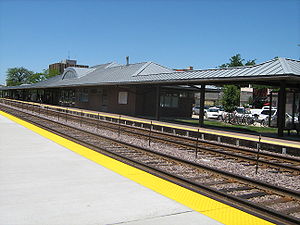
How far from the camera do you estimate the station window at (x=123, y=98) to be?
3008 centimetres

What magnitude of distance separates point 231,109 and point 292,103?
35.9 m

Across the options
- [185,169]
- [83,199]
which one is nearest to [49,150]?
[185,169]

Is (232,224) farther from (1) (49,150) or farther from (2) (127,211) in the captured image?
(1) (49,150)

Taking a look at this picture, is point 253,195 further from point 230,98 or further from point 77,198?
point 230,98

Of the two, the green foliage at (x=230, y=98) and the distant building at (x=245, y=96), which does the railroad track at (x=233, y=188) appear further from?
the distant building at (x=245, y=96)

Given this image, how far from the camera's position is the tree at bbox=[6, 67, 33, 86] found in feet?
480

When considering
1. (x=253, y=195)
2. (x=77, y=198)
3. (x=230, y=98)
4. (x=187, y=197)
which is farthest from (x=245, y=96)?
(x=77, y=198)

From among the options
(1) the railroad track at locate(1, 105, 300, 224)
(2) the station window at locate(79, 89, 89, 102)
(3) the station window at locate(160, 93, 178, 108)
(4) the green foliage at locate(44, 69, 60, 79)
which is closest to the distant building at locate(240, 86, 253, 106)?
(2) the station window at locate(79, 89, 89, 102)

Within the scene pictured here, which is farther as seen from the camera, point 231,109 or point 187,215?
point 231,109

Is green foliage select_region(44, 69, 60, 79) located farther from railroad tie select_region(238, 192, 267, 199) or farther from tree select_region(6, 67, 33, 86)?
railroad tie select_region(238, 192, 267, 199)

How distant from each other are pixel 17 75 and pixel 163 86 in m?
136

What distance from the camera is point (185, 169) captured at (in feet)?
28.1

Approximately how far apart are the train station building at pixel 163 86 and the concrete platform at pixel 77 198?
10.3 m

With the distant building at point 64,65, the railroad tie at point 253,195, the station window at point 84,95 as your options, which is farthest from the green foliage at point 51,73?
the railroad tie at point 253,195
